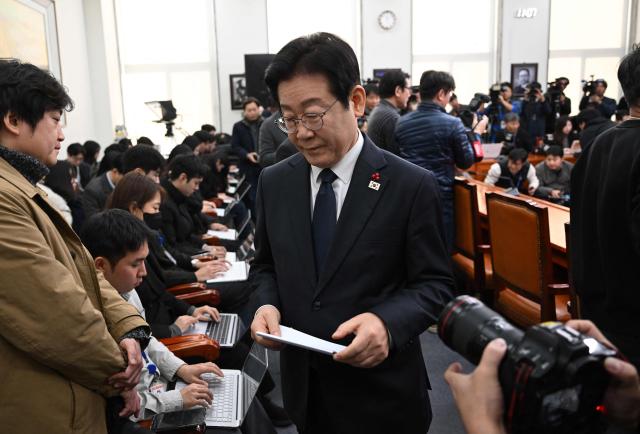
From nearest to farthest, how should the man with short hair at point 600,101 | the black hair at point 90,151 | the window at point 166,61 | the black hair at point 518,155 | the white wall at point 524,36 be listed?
1. the black hair at point 518,155
2. the black hair at point 90,151
3. the man with short hair at point 600,101
4. the window at point 166,61
5. the white wall at point 524,36

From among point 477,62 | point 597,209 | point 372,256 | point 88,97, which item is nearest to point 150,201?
point 372,256

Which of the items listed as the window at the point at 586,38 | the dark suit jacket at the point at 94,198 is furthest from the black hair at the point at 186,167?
the window at the point at 586,38

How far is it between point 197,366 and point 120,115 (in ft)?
25.7

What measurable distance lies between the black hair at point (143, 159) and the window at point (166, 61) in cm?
681

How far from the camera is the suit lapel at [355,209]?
118 centimetres

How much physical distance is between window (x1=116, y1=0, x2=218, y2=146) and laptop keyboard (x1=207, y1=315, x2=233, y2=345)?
7899 mm

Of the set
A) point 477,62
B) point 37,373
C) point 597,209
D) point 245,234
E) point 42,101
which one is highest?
point 477,62

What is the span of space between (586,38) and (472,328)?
11.4 m

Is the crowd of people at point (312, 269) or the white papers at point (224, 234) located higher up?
the crowd of people at point (312, 269)

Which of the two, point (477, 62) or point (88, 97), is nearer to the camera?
point (88, 97)

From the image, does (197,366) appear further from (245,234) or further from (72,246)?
(245,234)

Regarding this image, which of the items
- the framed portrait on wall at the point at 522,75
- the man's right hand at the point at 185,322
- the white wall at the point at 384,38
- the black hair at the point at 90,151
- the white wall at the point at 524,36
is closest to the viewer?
the man's right hand at the point at 185,322

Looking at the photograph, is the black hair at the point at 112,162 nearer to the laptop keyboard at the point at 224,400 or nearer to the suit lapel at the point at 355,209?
the laptop keyboard at the point at 224,400

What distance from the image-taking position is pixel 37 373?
1.18 metres
